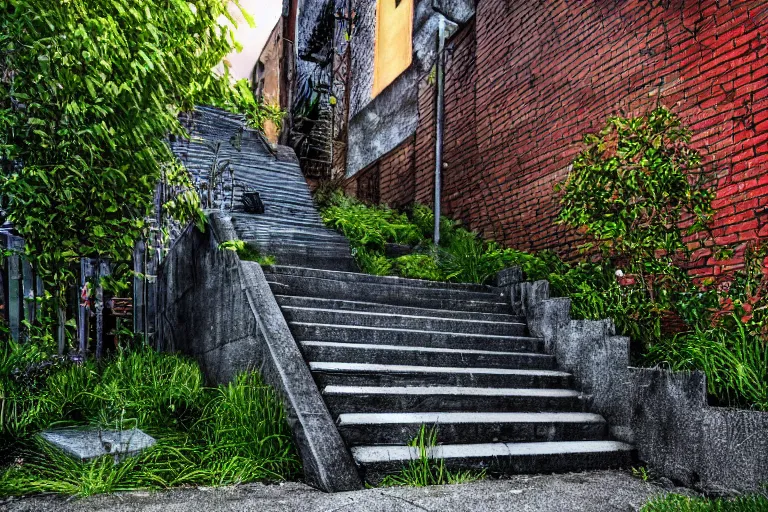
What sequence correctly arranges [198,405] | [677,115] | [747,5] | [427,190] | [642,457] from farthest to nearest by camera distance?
1. [427,190]
2. [677,115]
3. [747,5]
4. [198,405]
5. [642,457]

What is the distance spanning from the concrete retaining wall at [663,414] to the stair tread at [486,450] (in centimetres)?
27

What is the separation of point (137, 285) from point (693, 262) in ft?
21.4

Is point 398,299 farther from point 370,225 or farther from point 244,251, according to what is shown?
point 370,225

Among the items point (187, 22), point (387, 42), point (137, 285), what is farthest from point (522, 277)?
point (387, 42)

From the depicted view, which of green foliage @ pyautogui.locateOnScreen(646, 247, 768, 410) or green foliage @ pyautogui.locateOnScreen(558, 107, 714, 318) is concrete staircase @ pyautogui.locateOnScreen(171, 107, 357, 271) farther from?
green foliage @ pyautogui.locateOnScreen(646, 247, 768, 410)

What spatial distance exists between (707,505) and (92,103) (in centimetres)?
469

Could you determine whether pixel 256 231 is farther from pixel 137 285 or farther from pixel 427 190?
pixel 427 190

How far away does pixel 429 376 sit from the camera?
15.0ft

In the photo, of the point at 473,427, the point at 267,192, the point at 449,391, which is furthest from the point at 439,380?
the point at 267,192

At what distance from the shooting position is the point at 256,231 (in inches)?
311

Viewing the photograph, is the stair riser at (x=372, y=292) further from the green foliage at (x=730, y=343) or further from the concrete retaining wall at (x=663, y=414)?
the green foliage at (x=730, y=343)

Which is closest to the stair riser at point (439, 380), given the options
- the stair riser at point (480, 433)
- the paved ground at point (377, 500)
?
the stair riser at point (480, 433)

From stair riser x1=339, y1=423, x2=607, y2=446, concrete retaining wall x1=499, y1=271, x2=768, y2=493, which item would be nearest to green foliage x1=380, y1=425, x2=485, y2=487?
stair riser x1=339, y1=423, x2=607, y2=446

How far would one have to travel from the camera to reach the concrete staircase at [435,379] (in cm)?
393
